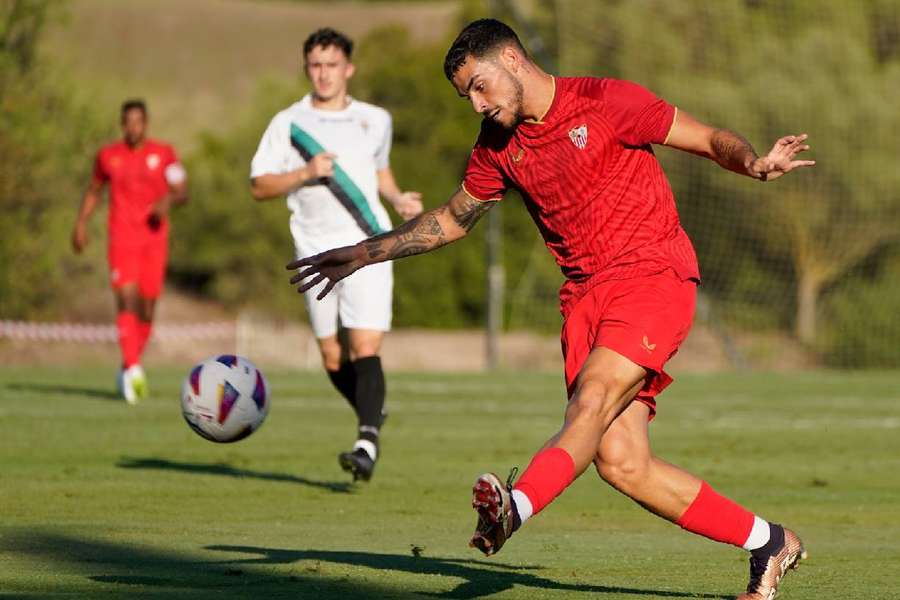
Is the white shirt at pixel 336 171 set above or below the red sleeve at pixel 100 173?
A: below

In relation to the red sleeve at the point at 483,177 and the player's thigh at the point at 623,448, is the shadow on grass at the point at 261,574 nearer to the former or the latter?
the player's thigh at the point at 623,448

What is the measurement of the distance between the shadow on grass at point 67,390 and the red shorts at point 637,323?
940 cm

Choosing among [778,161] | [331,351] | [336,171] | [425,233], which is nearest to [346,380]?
[331,351]

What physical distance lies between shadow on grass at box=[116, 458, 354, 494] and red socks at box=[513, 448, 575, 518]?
390cm

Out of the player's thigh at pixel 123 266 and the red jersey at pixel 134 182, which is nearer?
the player's thigh at pixel 123 266

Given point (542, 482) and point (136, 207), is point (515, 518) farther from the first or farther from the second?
point (136, 207)

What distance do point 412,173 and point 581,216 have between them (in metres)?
36.6

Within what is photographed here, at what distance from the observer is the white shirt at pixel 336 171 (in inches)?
386

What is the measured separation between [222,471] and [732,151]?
5.06 metres

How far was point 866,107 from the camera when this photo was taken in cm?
2866

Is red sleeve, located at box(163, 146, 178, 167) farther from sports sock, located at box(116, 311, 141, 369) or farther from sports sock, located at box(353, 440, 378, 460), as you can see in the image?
sports sock, located at box(353, 440, 378, 460)

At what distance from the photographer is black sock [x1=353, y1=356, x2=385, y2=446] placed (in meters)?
9.02

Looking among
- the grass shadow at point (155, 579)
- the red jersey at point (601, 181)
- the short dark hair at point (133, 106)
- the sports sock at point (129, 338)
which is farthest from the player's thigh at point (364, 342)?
the short dark hair at point (133, 106)

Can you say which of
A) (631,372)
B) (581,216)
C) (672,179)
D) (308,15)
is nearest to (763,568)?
(631,372)
